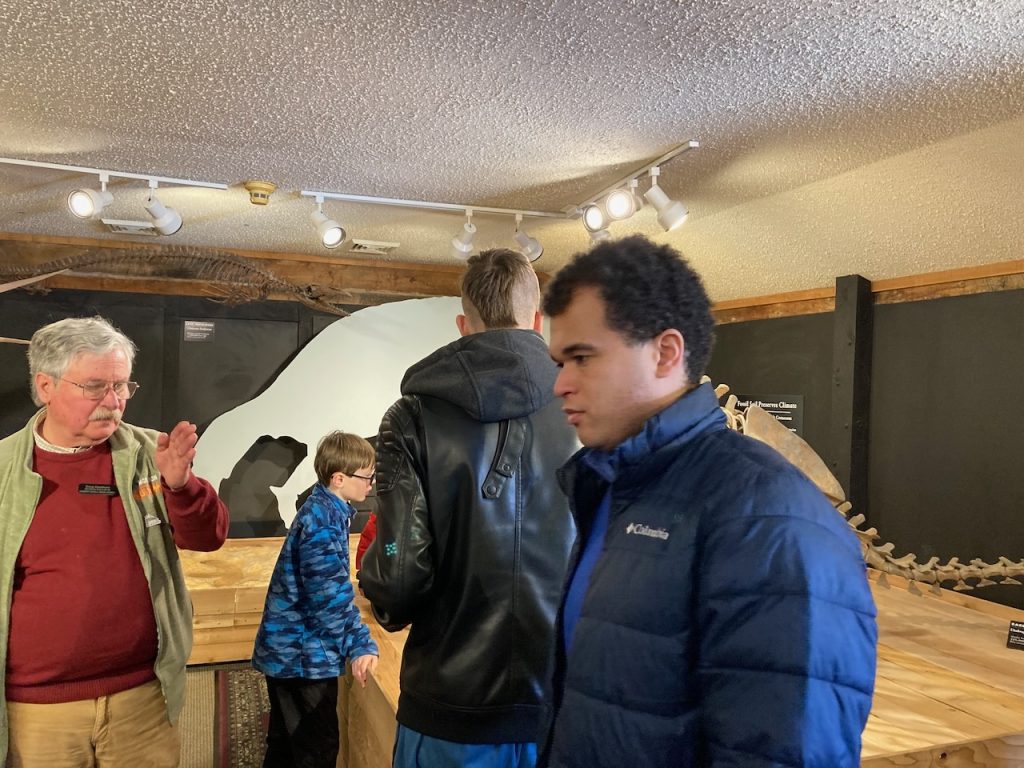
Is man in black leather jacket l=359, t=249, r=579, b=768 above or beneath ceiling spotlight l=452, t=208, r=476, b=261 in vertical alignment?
beneath

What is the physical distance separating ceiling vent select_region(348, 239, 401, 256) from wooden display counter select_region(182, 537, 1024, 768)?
6.16 feet

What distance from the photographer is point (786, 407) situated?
447 cm

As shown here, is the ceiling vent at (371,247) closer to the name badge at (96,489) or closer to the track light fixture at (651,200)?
the track light fixture at (651,200)

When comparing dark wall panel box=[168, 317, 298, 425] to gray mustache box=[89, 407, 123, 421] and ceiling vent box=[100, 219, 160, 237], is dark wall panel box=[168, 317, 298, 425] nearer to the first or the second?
ceiling vent box=[100, 219, 160, 237]

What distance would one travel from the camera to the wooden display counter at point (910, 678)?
209 centimetres

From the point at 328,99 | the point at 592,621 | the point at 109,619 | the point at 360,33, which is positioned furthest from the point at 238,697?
the point at 592,621

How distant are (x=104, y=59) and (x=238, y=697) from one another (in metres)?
2.81

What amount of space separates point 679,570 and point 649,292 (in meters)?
0.34

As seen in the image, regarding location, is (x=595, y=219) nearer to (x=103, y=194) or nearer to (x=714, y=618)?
(x=103, y=194)

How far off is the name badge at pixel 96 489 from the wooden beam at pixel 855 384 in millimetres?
3357

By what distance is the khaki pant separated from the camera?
5.91ft

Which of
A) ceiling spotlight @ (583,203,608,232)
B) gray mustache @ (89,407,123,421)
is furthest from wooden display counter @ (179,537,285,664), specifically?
ceiling spotlight @ (583,203,608,232)

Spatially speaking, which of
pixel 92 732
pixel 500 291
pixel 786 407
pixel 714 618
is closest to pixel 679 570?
pixel 714 618

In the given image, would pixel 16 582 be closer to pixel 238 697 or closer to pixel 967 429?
pixel 238 697
